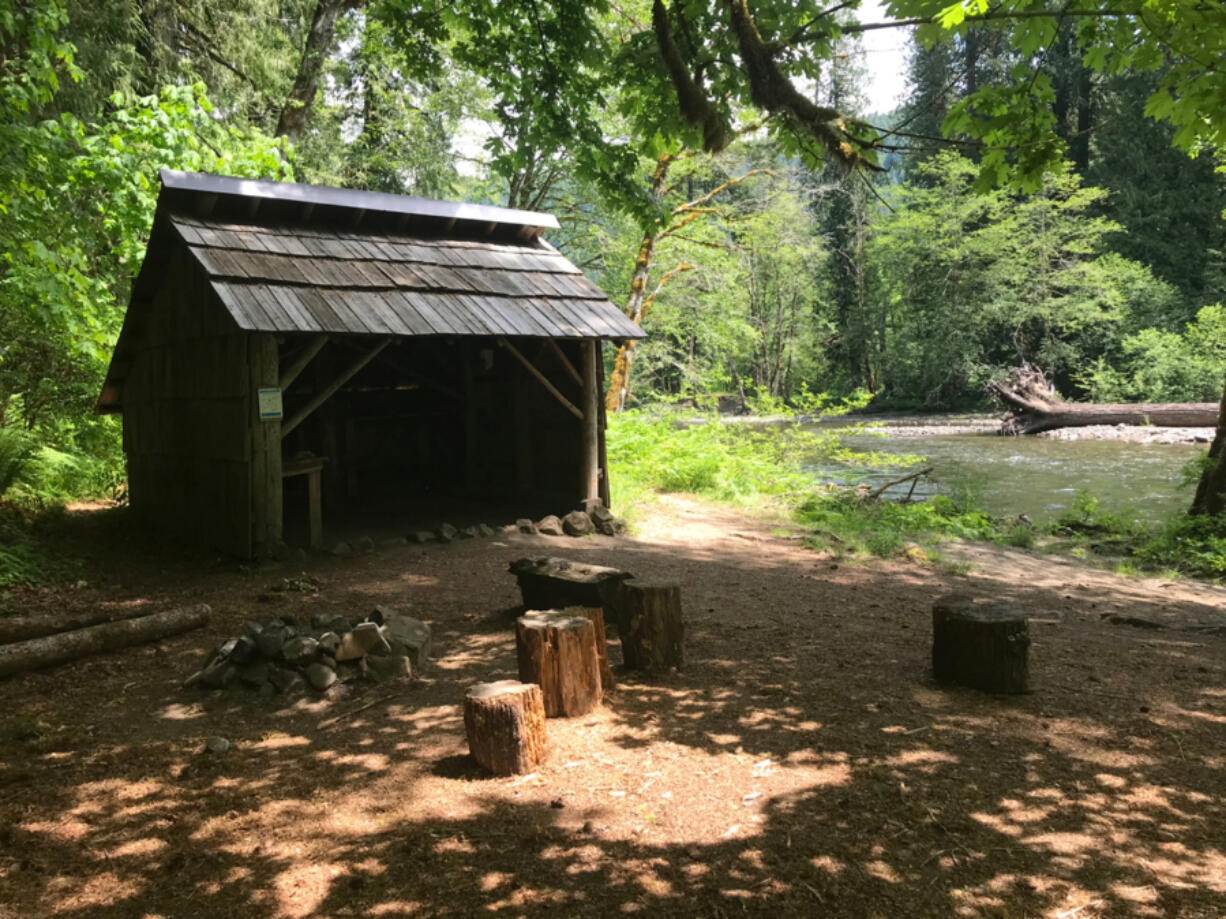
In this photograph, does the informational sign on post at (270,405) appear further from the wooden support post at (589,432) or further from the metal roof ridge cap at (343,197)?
the wooden support post at (589,432)

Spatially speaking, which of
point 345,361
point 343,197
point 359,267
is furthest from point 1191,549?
point 345,361

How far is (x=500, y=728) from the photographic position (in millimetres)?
3547

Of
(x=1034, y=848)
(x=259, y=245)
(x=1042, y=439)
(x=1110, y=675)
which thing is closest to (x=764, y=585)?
(x=1110, y=675)

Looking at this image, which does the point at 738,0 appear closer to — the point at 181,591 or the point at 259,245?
the point at 259,245

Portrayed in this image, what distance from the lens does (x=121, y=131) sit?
10344 mm

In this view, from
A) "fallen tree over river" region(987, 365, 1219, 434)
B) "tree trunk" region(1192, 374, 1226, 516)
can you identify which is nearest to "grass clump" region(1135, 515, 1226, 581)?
"tree trunk" region(1192, 374, 1226, 516)

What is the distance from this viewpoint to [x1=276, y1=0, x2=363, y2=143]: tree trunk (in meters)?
13.0

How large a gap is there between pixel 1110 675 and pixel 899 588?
2794mm

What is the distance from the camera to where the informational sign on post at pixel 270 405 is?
777 cm

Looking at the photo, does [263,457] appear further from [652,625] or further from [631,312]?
[631,312]

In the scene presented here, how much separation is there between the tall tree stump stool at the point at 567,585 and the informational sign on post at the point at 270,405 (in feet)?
11.1

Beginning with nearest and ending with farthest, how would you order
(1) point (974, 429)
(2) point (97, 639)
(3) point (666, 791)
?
1. (3) point (666, 791)
2. (2) point (97, 639)
3. (1) point (974, 429)

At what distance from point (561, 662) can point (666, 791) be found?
3.31 ft

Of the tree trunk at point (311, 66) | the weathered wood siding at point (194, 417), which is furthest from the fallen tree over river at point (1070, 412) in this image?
the weathered wood siding at point (194, 417)
